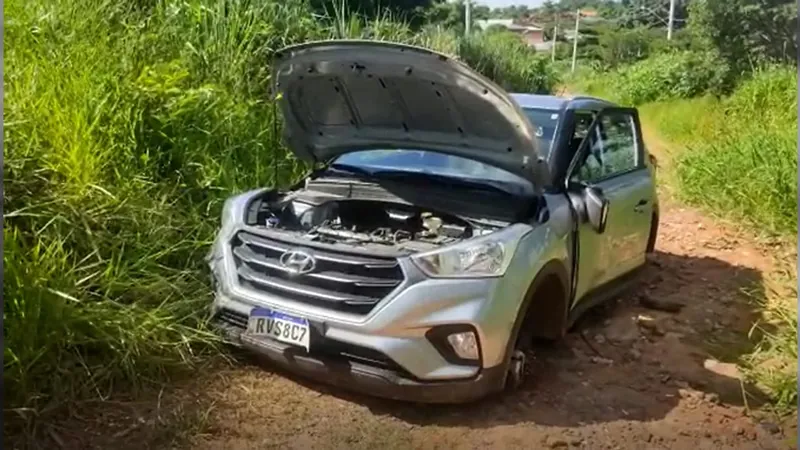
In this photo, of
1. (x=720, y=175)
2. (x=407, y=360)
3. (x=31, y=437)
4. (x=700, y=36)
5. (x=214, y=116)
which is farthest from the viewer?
(x=700, y=36)

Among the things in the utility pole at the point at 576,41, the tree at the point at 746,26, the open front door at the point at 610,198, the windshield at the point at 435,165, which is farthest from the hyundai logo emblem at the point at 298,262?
the utility pole at the point at 576,41

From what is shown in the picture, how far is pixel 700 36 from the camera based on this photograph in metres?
23.8

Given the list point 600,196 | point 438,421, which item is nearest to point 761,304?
point 600,196

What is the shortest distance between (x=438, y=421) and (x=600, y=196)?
1.60 m

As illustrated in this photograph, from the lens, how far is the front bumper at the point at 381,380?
129 inches

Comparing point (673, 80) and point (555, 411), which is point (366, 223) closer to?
point (555, 411)

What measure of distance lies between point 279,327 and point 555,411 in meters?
1.39

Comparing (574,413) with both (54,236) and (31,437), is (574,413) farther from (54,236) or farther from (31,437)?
(54,236)

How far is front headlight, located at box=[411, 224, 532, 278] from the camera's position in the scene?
3.30 m

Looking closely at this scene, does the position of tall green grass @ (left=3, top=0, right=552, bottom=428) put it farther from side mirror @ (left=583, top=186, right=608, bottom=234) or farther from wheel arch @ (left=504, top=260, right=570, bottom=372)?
side mirror @ (left=583, top=186, right=608, bottom=234)

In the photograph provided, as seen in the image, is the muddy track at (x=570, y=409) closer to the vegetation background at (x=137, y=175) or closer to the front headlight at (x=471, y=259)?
the vegetation background at (x=137, y=175)

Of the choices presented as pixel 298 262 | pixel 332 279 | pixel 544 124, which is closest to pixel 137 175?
pixel 298 262

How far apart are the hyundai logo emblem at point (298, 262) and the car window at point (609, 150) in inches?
69.0

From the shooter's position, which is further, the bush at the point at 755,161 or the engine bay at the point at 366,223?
the bush at the point at 755,161
